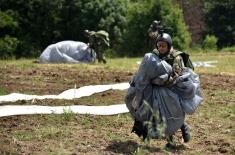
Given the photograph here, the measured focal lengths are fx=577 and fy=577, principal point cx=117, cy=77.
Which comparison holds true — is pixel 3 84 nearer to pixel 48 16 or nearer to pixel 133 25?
pixel 133 25

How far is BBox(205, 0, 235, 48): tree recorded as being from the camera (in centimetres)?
3694

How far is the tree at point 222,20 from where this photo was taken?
121ft

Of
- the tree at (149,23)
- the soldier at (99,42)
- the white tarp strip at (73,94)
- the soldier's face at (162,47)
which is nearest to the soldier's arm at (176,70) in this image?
the soldier's face at (162,47)

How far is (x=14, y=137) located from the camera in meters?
7.22

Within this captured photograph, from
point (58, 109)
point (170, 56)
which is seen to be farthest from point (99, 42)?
point (170, 56)

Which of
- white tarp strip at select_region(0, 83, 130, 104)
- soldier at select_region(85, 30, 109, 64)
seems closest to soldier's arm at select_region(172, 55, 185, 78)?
white tarp strip at select_region(0, 83, 130, 104)

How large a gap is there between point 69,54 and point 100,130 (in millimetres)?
12307

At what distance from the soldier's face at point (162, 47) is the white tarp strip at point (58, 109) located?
2551mm

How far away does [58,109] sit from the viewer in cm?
928

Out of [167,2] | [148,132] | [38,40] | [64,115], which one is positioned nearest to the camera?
[148,132]

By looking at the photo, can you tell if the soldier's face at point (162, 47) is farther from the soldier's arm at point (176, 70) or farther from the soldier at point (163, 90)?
the soldier's arm at point (176, 70)

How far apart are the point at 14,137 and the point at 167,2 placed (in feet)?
88.9

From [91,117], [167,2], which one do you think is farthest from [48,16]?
[91,117]

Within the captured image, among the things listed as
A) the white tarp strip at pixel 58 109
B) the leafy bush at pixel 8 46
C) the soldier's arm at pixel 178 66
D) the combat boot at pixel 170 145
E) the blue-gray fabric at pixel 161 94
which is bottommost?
the leafy bush at pixel 8 46
